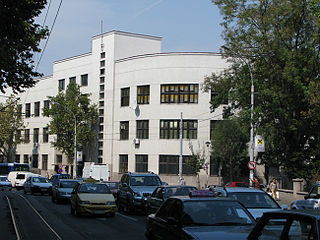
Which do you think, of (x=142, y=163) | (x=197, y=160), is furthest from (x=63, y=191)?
(x=142, y=163)

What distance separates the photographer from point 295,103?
33531 mm

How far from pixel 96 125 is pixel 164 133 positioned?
11.3 m

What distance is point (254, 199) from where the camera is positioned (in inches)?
534

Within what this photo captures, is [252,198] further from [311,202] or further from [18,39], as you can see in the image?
[18,39]

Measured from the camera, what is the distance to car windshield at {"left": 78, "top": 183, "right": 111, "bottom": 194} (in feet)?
69.4

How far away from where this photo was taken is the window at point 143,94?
175ft

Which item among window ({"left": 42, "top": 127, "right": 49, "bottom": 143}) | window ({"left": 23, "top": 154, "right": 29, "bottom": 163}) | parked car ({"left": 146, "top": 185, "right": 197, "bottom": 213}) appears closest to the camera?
parked car ({"left": 146, "top": 185, "right": 197, "bottom": 213})

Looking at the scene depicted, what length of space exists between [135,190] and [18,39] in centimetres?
820

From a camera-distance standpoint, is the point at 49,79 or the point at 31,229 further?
the point at 49,79

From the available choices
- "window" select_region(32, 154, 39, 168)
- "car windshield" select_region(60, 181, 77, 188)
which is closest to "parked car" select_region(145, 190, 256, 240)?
"car windshield" select_region(60, 181, 77, 188)

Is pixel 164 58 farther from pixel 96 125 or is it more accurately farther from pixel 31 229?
pixel 31 229

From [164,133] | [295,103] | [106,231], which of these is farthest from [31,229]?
[164,133]

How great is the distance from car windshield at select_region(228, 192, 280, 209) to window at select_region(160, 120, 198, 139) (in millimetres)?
37486

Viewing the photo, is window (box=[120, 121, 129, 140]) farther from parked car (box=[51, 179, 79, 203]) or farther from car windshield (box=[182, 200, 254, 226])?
car windshield (box=[182, 200, 254, 226])
